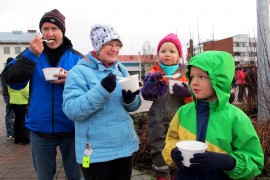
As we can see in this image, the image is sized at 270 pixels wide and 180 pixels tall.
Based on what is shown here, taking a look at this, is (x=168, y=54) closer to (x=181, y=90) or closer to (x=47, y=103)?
(x=181, y=90)

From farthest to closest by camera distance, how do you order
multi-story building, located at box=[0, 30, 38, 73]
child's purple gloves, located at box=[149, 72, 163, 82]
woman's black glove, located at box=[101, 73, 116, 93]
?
multi-story building, located at box=[0, 30, 38, 73] → child's purple gloves, located at box=[149, 72, 163, 82] → woman's black glove, located at box=[101, 73, 116, 93]

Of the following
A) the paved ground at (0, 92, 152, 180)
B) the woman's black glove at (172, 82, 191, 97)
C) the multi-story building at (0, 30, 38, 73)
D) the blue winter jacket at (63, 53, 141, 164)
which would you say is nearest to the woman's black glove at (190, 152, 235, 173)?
the blue winter jacket at (63, 53, 141, 164)

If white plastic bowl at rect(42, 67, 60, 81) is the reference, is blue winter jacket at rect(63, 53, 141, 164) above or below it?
below

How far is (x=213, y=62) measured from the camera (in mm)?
1873

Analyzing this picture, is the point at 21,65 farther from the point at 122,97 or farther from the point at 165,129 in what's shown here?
the point at 165,129

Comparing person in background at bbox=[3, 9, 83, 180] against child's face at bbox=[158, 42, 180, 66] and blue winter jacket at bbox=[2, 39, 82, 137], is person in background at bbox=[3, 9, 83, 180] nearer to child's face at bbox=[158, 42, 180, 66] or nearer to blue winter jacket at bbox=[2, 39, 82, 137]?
blue winter jacket at bbox=[2, 39, 82, 137]

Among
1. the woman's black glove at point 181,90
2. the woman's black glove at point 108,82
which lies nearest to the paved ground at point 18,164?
the woman's black glove at point 181,90

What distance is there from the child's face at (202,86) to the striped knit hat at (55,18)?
1441mm

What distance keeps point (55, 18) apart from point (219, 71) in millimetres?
1641

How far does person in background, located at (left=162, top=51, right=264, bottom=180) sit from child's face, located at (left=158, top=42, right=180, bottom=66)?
1049 mm

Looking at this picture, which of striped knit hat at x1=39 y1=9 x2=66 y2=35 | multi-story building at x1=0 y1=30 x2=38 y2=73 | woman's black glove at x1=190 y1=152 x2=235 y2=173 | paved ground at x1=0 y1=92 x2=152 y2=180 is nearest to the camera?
woman's black glove at x1=190 y1=152 x2=235 y2=173

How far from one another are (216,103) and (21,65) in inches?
64.4

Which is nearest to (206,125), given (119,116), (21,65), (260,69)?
(119,116)

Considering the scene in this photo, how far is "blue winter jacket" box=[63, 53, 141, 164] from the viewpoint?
2.17 metres
